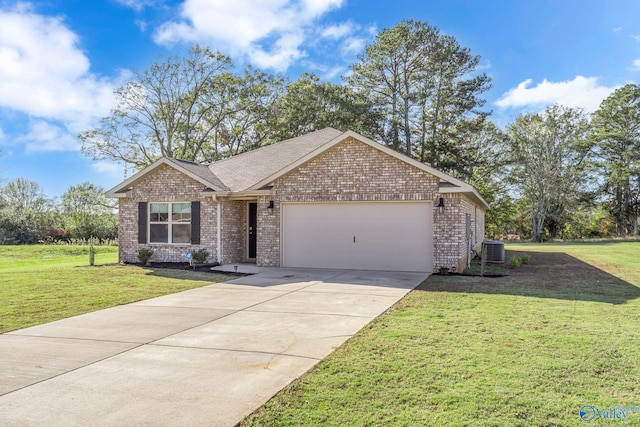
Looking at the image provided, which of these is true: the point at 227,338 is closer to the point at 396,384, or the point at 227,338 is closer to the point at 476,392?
the point at 396,384

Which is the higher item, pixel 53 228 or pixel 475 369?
pixel 53 228

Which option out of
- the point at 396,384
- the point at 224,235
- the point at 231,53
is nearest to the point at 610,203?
the point at 231,53

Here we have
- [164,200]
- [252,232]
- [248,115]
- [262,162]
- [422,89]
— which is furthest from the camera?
[248,115]

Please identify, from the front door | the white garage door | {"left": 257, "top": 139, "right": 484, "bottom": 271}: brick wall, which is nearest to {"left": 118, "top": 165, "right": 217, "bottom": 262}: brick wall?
the front door

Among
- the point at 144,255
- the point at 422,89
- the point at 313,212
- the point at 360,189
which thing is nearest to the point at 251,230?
the point at 313,212

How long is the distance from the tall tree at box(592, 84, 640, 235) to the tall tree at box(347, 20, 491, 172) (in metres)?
14.0

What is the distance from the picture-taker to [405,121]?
34719 mm

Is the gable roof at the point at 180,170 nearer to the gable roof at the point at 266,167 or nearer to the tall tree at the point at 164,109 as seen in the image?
the gable roof at the point at 266,167

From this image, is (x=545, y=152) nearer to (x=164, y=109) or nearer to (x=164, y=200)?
(x=164, y=109)

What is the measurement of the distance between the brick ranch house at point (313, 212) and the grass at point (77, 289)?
2009 mm

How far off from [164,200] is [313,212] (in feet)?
17.9

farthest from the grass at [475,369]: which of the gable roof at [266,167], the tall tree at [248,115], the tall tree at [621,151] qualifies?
the tall tree at [621,151]

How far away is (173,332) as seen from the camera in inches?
242

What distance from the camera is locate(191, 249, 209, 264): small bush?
46.9 ft
